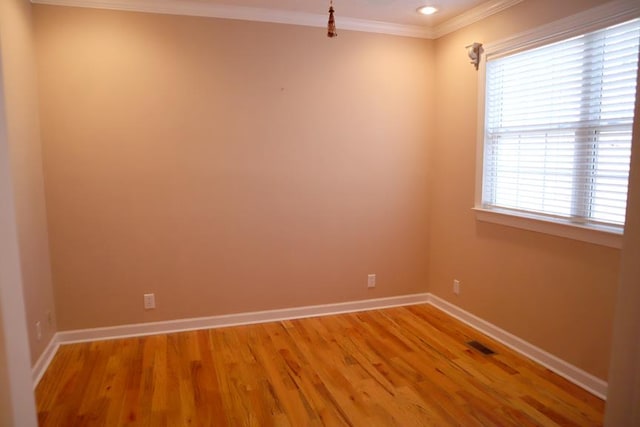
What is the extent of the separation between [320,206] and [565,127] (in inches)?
78.2

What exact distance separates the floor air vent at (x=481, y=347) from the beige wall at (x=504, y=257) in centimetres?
23

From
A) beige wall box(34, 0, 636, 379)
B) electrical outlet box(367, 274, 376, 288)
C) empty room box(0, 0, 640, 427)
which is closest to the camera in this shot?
empty room box(0, 0, 640, 427)

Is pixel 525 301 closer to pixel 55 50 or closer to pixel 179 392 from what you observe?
pixel 179 392

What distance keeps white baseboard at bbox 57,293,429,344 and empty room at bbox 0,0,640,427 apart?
20mm

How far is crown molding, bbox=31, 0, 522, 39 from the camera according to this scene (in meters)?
3.09

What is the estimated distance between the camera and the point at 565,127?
2715mm

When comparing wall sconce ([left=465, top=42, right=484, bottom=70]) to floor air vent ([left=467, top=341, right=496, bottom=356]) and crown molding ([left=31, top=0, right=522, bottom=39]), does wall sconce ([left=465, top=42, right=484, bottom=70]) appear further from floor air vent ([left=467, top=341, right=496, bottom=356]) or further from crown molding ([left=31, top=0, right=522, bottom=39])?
floor air vent ([left=467, top=341, right=496, bottom=356])

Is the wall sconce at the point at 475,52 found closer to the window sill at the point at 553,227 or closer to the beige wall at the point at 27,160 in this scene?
the window sill at the point at 553,227

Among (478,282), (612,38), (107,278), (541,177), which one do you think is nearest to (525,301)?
(478,282)

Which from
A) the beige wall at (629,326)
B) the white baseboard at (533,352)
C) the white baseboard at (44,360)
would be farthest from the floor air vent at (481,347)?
the white baseboard at (44,360)

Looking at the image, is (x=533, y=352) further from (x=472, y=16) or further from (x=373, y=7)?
(x=373, y=7)

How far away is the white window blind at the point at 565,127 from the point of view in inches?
94.0

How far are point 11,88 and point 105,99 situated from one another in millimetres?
690

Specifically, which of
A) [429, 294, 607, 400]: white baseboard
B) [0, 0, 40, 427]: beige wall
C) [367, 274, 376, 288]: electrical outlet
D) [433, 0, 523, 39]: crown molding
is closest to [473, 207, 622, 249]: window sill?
[429, 294, 607, 400]: white baseboard
